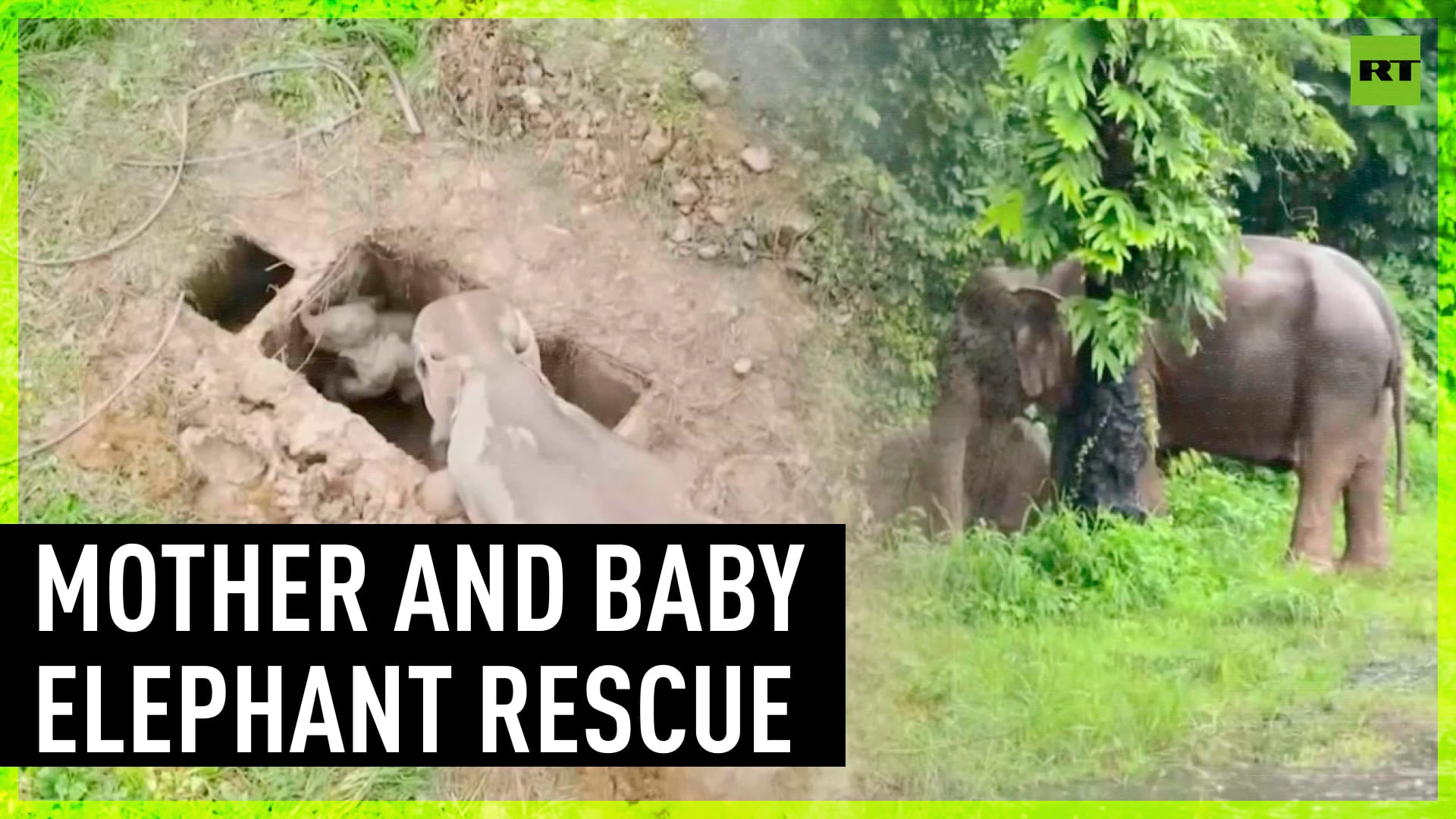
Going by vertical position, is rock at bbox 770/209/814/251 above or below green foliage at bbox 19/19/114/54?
below

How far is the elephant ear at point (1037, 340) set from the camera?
10.4ft

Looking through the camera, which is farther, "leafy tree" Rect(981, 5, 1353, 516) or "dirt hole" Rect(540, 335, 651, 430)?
"dirt hole" Rect(540, 335, 651, 430)

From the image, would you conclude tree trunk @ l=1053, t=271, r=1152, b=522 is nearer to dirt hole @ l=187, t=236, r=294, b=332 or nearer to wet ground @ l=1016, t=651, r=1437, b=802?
wet ground @ l=1016, t=651, r=1437, b=802

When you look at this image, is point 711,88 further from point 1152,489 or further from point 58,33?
point 58,33

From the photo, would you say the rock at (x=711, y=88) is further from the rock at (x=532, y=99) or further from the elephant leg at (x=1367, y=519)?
the elephant leg at (x=1367, y=519)

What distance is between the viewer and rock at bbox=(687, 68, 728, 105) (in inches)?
127

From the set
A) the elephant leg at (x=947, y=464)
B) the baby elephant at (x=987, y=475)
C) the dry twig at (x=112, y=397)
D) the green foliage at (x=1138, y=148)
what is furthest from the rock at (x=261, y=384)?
the green foliage at (x=1138, y=148)

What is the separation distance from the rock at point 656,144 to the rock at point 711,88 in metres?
0.14

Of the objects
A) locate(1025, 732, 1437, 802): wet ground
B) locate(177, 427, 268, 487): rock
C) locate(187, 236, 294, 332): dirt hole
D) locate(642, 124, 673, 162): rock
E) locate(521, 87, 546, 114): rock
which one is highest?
locate(521, 87, 546, 114): rock

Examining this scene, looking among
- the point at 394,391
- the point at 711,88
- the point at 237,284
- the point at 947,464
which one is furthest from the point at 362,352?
the point at 947,464

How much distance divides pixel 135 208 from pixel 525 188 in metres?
1.01

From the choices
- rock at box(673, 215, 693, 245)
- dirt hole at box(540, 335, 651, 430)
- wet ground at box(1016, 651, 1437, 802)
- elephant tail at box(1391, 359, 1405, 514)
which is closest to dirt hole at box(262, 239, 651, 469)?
dirt hole at box(540, 335, 651, 430)

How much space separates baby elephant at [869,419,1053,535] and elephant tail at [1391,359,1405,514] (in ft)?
2.93

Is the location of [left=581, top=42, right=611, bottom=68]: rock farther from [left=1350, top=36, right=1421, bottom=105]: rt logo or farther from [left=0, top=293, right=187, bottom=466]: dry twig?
[left=1350, top=36, right=1421, bottom=105]: rt logo
